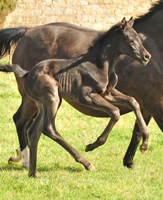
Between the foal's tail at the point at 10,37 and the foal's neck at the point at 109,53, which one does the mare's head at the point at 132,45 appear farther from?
the foal's tail at the point at 10,37

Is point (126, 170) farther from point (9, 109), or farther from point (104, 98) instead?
point (9, 109)

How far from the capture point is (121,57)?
527cm

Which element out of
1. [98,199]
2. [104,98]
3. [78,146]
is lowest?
[78,146]

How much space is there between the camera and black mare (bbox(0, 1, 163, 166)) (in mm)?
5074

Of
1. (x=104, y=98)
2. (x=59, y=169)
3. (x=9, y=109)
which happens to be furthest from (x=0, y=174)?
(x=9, y=109)

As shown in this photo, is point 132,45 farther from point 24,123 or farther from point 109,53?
point 24,123

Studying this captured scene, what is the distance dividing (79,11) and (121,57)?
11.4 meters

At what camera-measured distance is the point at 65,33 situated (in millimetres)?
5730

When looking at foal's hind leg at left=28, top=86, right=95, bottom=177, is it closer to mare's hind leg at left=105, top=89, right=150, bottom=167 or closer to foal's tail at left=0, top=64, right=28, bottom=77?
foal's tail at left=0, top=64, right=28, bottom=77

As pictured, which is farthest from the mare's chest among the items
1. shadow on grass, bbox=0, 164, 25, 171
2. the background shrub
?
the background shrub

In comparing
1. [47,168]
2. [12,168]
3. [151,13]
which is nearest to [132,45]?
[151,13]

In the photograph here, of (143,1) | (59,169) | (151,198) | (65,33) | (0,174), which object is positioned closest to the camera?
(151,198)

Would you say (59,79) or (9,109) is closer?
(59,79)

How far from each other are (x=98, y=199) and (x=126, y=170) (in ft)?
4.15
